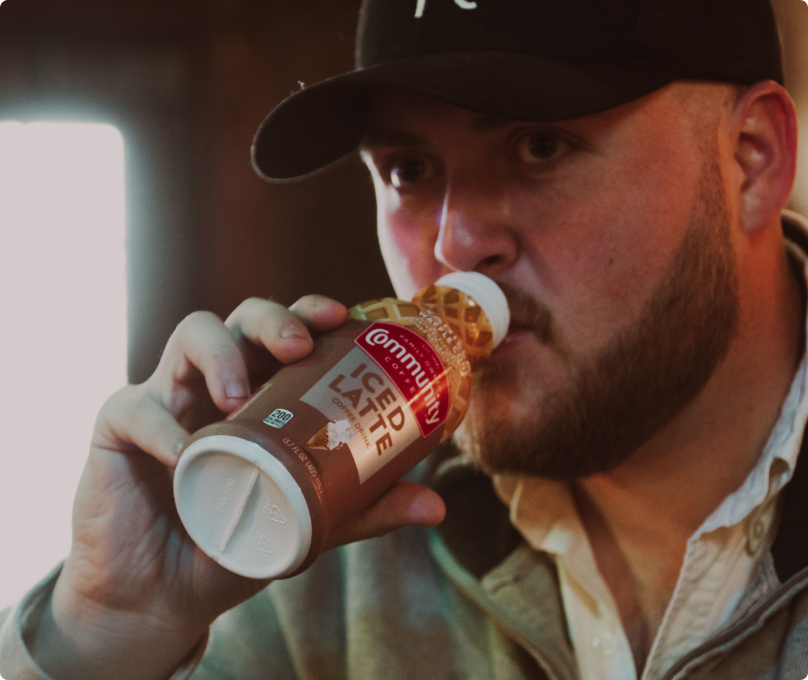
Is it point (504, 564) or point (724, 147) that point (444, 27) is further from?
point (504, 564)

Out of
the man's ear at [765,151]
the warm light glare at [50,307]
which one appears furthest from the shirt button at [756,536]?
the warm light glare at [50,307]

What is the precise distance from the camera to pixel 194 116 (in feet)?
3.59

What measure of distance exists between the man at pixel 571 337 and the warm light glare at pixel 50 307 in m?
0.19

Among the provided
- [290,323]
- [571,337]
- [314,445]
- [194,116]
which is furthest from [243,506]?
[194,116]

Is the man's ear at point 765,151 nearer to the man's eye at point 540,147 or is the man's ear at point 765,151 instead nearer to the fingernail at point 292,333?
the man's eye at point 540,147

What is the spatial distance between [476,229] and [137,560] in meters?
0.53

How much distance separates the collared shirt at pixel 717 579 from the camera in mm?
880

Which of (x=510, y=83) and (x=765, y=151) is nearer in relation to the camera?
(x=510, y=83)

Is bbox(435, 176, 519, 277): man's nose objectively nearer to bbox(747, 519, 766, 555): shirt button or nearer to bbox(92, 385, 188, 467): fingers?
bbox(92, 385, 188, 467): fingers

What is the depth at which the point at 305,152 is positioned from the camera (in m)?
0.95

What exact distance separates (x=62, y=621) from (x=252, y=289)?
19.7 inches

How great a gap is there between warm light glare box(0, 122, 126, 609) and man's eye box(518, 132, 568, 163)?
1.97ft

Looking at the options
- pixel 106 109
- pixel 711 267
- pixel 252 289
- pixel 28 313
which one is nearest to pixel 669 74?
pixel 711 267

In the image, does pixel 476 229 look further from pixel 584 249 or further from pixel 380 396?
pixel 380 396
